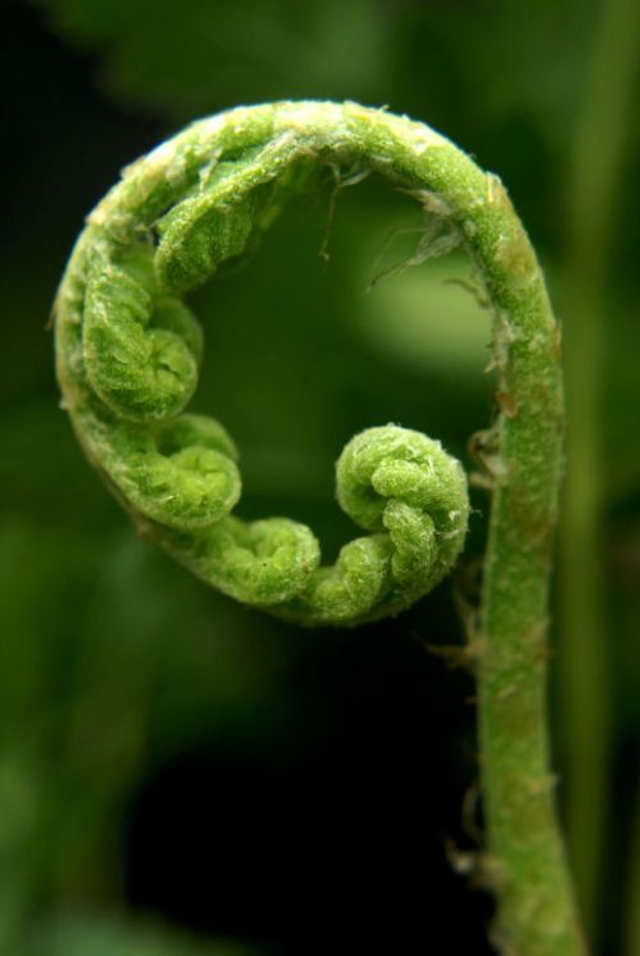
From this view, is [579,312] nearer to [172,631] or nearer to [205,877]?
[172,631]

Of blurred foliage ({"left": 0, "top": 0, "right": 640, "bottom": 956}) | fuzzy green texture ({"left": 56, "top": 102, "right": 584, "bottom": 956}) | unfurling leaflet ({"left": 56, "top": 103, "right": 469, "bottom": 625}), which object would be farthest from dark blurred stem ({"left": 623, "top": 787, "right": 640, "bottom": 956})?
unfurling leaflet ({"left": 56, "top": 103, "right": 469, "bottom": 625})

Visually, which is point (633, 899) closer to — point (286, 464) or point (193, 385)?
point (286, 464)

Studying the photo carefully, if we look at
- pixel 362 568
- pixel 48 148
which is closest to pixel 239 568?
pixel 362 568

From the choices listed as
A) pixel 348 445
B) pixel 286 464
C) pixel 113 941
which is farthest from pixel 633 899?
pixel 348 445

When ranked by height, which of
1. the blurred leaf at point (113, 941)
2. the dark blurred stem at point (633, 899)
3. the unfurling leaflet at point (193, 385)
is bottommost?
the blurred leaf at point (113, 941)

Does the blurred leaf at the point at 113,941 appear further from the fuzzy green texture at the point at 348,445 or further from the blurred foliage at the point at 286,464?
the fuzzy green texture at the point at 348,445

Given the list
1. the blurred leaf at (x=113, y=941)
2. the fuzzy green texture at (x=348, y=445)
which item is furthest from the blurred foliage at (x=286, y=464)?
the fuzzy green texture at (x=348, y=445)

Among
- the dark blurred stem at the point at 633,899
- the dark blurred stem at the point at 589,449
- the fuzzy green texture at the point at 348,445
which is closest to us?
the fuzzy green texture at the point at 348,445
